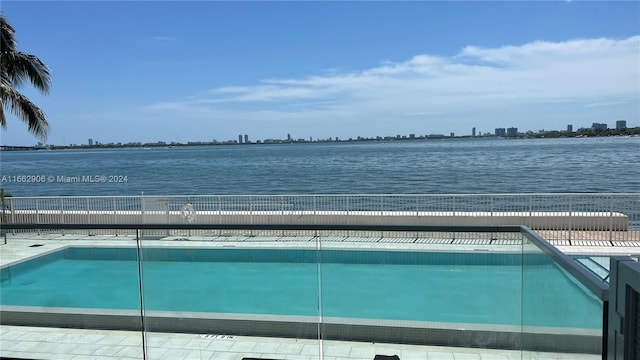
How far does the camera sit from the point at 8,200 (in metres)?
13.8

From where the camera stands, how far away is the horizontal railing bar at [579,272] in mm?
1533

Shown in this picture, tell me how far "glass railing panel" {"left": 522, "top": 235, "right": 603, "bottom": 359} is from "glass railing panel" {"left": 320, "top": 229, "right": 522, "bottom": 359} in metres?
0.46

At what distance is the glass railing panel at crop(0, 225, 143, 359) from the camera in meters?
3.72

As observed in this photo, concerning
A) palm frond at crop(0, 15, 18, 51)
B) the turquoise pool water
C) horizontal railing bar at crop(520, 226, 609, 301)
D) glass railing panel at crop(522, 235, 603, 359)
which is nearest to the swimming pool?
the turquoise pool water

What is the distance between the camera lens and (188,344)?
12.3 feet

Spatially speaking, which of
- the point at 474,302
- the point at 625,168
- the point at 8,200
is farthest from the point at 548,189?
the point at 474,302

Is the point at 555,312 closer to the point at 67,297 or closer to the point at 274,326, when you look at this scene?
the point at 274,326

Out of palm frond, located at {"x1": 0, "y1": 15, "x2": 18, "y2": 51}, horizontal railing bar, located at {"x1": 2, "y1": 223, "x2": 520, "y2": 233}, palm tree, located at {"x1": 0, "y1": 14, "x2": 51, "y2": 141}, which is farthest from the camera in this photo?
palm tree, located at {"x1": 0, "y1": 14, "x2": 51, "y2": 141}

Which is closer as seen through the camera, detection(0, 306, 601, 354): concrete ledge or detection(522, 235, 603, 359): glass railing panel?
detection(522, 235, 603, 359): glass railing panel

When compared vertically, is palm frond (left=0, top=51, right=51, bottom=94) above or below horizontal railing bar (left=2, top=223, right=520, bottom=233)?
above

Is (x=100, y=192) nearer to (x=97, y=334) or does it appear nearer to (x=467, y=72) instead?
(x=467, y=72)

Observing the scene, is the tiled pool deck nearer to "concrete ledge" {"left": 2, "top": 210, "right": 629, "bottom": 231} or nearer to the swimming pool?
the swimming pool

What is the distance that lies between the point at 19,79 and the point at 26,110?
0.84 meters

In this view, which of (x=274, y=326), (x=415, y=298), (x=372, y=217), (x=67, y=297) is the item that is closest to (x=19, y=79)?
(x=372, y=217)
